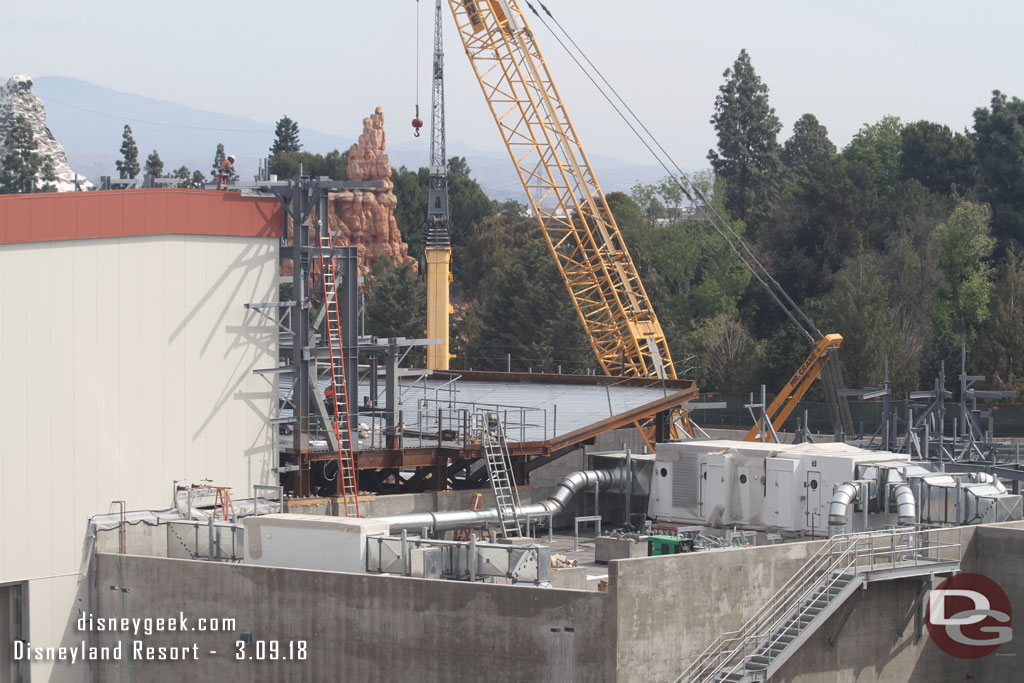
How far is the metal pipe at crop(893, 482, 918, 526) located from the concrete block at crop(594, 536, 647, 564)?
6.66m

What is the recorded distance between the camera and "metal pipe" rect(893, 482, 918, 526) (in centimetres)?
3566

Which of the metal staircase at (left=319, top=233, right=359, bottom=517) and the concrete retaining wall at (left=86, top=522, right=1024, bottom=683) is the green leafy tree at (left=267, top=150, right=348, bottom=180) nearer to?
the metal staircase at (left=319, top=233, right=359, bottom=517)

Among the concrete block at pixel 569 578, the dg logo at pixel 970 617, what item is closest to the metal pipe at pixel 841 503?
the dg logo at pixel 970 617

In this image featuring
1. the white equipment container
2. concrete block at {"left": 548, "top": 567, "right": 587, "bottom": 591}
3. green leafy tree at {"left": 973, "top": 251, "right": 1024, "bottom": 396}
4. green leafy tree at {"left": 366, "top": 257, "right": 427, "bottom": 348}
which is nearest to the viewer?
concrete block at {"left": 548, "top": 567, "right": 587, "bottom": 591}

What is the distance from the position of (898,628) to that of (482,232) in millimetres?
109239

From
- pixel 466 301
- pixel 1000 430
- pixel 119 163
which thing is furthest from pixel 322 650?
pixel 119 163

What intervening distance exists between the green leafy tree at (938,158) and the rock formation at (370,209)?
4255 cm

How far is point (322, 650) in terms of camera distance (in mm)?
30922

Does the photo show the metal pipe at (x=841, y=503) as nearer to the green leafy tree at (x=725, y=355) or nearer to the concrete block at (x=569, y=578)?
the concrete block at (x=569, y=578)

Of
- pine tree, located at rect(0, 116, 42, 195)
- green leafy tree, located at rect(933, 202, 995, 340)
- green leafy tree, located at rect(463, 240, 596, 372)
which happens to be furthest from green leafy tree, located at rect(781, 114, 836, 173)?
pine tree, located at rect(0, 116, 42, 195)

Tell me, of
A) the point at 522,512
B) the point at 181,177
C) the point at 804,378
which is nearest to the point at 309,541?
the point at 522,512

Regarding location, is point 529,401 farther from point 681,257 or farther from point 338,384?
point 681,257

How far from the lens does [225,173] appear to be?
3809 centimetres

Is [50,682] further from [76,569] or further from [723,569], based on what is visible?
[723,569]
